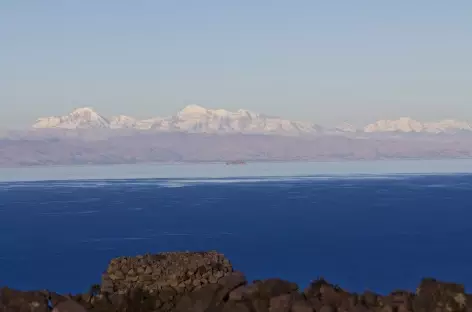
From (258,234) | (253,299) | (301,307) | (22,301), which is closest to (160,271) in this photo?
(22,301)

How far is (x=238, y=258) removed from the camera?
209ft

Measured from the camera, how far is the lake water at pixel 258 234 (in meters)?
60.8

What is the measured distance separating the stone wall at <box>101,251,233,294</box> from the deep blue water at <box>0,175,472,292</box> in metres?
18.6

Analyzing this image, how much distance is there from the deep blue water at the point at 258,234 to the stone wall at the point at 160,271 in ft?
61.1

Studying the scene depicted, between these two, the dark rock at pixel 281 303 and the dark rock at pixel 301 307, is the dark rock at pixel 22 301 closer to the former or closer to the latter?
the dark rock at pixel 281 303

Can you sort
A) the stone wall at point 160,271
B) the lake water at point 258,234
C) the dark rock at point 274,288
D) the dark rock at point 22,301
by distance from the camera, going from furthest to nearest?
1. the lake water at point 258,234
2. the stone wall at point 160,271
3. the dark rock at point 274,288
4. the dark rock at point 22,301

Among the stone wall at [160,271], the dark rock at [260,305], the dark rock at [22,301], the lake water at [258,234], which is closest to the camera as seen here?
the dark rock at [260,305]

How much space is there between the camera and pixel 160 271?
13.4 m

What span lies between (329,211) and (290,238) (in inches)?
1611

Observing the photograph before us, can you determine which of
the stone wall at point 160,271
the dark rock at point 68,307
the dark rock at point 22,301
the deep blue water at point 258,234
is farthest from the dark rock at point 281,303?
the deep blue water at point 258,234

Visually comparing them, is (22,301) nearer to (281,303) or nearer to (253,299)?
(253,299)

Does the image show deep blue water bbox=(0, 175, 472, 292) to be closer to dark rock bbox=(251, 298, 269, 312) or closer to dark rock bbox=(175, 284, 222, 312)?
dark rock bbox=(175, 284, 222, 312)

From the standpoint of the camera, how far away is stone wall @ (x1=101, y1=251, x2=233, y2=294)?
495 inches

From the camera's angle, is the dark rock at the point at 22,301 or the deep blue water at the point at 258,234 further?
the deep blue water at the point at 258,234
